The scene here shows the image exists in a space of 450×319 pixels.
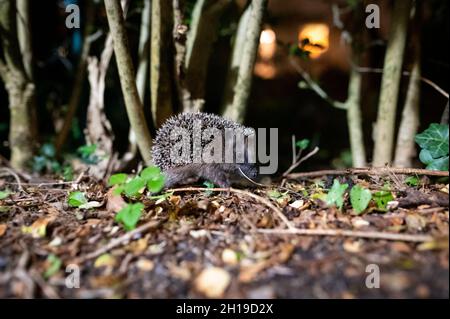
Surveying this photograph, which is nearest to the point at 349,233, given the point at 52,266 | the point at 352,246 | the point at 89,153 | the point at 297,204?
the point at 352,246

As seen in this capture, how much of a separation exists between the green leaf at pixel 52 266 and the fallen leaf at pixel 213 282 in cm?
87

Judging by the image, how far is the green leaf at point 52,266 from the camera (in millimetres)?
2047

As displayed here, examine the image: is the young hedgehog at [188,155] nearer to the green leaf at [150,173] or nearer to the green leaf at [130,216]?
the green leaf at [150,173]

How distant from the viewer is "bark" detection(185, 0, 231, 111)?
3.85 meters

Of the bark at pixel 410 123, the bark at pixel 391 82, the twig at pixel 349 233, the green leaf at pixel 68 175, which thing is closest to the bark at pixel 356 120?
the bark at pixel 391 82

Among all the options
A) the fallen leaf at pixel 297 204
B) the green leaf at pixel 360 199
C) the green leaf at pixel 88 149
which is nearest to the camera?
the green leaf at pixel 360 199

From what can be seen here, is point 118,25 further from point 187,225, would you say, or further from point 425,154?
point 425,154

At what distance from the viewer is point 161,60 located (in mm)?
3686

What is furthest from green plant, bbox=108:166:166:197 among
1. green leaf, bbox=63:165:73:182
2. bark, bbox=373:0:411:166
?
bark, bbox=373:0:411:166

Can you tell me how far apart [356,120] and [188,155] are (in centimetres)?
231

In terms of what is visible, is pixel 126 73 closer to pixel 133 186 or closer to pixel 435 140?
pixel 133 186

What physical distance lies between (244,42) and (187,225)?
2.34m

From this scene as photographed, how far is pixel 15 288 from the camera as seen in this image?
1.96 metres

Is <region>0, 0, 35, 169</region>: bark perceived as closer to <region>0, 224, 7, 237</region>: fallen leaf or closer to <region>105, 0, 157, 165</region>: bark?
<region>105, 0, 157, 165</region>: bark
